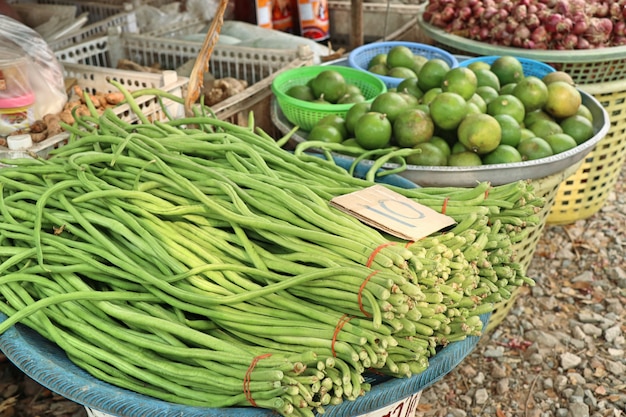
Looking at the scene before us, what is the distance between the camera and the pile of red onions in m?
2.76

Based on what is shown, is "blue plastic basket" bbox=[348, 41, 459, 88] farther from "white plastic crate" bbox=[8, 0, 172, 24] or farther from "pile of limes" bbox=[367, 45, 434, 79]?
"white plastic crate" bbox=[8, 0, 172, 24]

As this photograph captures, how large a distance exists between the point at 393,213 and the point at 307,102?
3.35 ft

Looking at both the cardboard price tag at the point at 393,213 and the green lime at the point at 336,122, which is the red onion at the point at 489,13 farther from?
the cardboard price tag at the point at 393,213

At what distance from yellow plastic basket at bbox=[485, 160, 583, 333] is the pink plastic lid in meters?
1.82

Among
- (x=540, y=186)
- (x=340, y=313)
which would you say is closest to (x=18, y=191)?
(x=340, y=313)

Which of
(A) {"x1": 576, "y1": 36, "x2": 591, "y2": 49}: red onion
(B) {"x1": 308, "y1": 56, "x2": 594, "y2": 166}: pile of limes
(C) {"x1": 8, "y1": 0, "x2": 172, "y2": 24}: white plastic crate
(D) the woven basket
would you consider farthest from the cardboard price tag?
(C) {"x1": 8, "y1": 0, "x2": 172, "y2": 24}: white plastic crate

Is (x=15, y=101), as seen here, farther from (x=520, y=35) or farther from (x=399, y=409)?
(x=520, y=35)

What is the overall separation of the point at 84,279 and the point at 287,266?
1.60 ft

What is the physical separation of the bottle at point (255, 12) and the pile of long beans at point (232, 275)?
266cm

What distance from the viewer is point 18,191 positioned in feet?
4.84

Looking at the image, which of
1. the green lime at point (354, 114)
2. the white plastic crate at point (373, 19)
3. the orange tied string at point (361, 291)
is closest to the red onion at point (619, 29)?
the white plastic crate at point (373, 19)

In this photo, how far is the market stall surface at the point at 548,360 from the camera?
2.16m

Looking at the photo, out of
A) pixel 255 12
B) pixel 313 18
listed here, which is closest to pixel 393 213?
pixel 313 18

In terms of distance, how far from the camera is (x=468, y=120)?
2000mm
